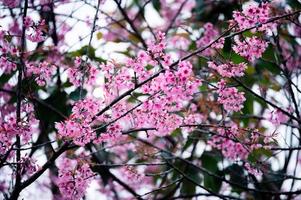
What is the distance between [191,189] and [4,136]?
7.12 ft

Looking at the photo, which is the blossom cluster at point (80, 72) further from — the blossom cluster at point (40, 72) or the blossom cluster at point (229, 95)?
the blossom cluster at point (229, 95)

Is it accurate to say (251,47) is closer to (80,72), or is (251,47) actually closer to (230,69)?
(230,69)

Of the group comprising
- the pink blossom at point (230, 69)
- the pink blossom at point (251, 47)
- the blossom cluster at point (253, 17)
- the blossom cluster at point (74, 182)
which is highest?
the blossom cluster at point (253, 17)

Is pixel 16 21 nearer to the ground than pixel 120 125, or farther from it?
farther from it

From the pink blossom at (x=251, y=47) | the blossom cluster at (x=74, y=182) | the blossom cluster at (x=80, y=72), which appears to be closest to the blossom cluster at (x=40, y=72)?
the blossom cluster at (x=80, y=72)

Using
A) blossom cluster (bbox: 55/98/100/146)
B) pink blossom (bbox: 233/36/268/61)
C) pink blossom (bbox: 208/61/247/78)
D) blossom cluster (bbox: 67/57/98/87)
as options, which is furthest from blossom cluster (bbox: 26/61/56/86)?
pink blossom (bbox: 233/36/268/61)

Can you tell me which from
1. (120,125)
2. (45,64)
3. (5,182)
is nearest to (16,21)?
(45,64)

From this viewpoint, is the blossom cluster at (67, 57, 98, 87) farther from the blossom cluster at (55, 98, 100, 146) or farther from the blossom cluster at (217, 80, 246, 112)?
the blossom cluster at (217, 80, 246, 112)

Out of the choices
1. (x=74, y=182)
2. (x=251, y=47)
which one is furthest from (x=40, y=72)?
(x=251, y=47)

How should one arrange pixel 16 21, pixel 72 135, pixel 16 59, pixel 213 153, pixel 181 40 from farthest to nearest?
1. pixel 181 40
2. pixel 213 153
3. pixel 16 21
4. pixel 16 59
5. pixel 72 135

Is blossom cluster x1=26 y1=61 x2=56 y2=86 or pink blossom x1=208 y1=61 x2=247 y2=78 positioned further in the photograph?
blossom cluster x1=26 y1=61 x2=56 y2=86

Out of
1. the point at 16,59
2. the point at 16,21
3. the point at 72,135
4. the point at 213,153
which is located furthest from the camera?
the point at 213,153

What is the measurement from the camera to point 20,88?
2734mm

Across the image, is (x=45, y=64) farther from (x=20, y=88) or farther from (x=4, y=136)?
(x=4, y=136)
